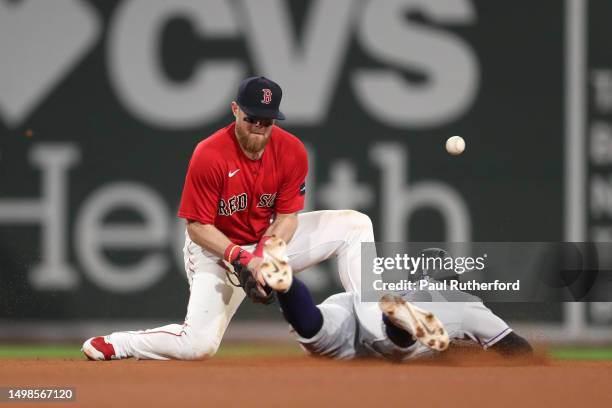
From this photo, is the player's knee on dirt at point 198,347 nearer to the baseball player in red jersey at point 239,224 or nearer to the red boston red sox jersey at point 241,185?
the baseball player in red jersey at point 239,224

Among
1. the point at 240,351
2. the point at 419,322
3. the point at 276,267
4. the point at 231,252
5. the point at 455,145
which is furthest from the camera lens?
the point at 455,145

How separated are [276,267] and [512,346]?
1324 mm

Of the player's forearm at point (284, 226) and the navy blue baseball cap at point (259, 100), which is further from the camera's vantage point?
the player's forearm at point (284, 226)

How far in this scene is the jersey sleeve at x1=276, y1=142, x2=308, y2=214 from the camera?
5.79 m

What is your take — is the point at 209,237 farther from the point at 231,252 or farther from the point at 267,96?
the point at 267,96

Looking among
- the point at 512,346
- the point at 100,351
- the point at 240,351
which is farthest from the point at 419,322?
the point at 240,351

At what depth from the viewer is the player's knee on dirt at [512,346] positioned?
5.27 m

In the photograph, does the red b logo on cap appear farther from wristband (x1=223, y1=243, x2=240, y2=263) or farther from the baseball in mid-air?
the baseball in mid-air

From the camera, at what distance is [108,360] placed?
5559mm

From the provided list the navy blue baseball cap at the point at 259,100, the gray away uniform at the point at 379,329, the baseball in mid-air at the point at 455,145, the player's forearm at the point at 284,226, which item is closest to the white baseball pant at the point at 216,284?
the player's forearm at the point at 284,226

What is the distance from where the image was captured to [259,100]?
541 centimetres

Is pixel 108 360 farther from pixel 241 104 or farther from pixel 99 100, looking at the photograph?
pixel 99 100

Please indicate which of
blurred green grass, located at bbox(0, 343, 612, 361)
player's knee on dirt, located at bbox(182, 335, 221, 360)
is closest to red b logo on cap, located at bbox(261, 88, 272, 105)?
player's knee on dirt, located at bbox(182, 335, 221, 360)

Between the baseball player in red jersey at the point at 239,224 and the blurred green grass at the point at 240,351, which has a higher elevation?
the baseball player in red jersey at the point at 239,224
